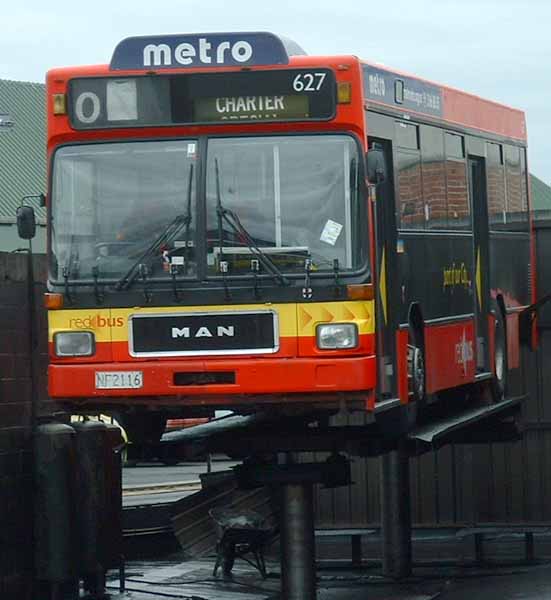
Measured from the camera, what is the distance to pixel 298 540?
16.0 metres

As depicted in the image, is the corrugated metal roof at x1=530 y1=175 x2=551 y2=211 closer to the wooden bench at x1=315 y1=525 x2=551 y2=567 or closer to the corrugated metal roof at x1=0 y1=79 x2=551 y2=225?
the corrugated metal roof at x1=0 y1=79 x2=551 y2=225

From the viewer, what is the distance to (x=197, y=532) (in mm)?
19766

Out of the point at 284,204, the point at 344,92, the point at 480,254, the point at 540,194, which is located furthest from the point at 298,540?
the point at 540,194

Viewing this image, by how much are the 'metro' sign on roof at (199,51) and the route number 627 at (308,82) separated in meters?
0.16

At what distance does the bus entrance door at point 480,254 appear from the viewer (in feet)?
59.1

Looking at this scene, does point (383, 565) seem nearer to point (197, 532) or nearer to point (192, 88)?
point (197, 532)

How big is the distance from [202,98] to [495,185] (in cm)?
594

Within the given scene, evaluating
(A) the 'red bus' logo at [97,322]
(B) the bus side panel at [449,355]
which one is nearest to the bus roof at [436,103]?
(B) the bus side panel at [449,355]

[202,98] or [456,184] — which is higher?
[202,98]

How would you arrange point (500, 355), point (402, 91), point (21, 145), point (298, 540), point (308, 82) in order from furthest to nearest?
point (21, 145) → point (500, 355) → point (298, 540) → point (402, 91) → point (308, 82)

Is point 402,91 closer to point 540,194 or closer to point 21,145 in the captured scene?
point 21,145

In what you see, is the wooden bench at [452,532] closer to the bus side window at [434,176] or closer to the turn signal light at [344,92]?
the bus side window at [434,176]

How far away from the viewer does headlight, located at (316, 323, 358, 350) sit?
44.2 ft

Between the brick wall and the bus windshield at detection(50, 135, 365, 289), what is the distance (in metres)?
1.63
